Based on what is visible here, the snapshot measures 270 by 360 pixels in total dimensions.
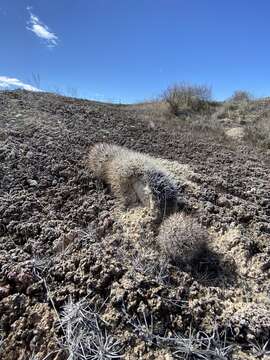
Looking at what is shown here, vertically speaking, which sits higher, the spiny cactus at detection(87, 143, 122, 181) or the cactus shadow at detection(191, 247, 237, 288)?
the spiny cactus at detection(87, 143, 122, 181)

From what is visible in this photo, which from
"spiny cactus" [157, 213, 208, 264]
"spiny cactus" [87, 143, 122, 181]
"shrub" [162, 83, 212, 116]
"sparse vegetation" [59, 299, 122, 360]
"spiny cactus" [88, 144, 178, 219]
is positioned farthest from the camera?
"shrub" [162, 83, 212, 116]

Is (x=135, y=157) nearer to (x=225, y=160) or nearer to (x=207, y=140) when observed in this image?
(x=225, y=160)

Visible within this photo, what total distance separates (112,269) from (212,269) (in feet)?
3.27

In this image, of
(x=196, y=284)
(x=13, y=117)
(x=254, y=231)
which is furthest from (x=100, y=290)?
(x=13, y=117)

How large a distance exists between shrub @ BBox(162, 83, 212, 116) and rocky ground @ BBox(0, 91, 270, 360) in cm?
568

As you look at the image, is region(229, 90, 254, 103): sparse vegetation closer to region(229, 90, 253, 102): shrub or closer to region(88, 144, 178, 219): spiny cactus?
region(229, 90, 253, 102): shrub

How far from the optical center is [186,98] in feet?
35.8

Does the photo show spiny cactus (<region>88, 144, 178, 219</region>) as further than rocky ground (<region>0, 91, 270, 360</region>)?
Yes

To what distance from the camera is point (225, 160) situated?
5680 mm

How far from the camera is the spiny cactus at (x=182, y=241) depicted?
305 cm

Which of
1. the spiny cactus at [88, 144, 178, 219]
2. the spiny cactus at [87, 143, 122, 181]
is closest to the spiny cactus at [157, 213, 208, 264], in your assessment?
the spiny cactus at [88, 144, 178, 219]

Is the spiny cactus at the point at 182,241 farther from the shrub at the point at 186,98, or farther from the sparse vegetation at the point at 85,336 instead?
the shrub at the point at 186,98

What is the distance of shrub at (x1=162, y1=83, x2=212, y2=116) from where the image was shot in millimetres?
10559

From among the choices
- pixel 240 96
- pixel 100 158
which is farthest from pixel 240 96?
pixel 100 158
